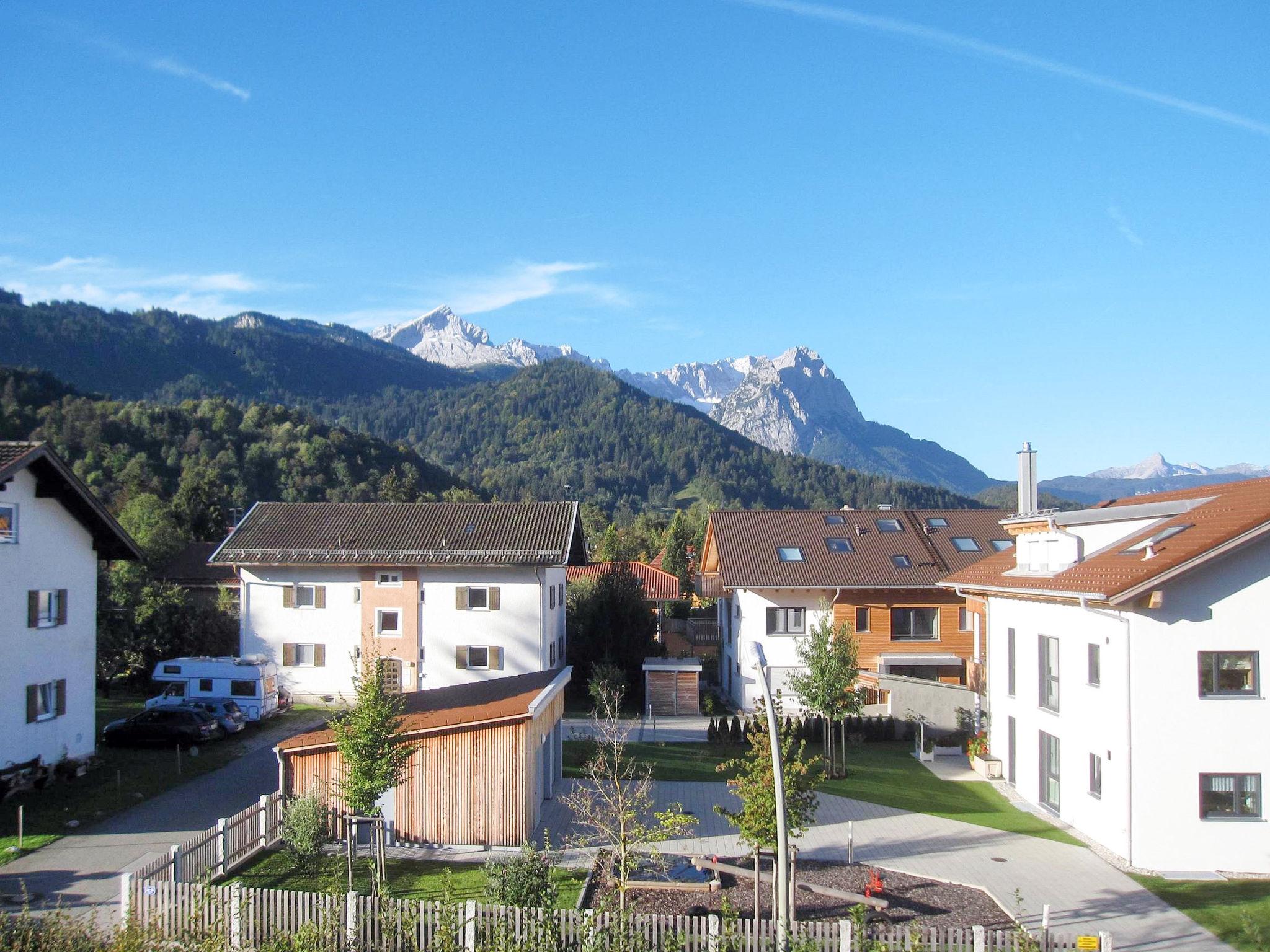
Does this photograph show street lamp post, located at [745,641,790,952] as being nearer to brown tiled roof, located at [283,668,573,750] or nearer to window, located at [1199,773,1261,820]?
brown tiled roof, located at [283,668,573,750]

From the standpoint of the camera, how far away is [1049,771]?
23.0 m

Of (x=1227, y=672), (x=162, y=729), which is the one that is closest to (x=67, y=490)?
(x=162, y=729)

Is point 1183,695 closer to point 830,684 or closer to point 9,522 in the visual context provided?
point 830,684

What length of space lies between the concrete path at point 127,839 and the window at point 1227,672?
65.0 ft

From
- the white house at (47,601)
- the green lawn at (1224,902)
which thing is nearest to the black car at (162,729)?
the white house at (47,601)

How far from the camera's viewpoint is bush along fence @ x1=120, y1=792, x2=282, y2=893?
548 inches

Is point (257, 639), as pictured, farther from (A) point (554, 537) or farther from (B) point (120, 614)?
(A) point (554, 537)

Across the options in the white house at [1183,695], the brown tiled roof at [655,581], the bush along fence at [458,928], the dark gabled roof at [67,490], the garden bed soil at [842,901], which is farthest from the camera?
the brown tiled roof at [655,581]

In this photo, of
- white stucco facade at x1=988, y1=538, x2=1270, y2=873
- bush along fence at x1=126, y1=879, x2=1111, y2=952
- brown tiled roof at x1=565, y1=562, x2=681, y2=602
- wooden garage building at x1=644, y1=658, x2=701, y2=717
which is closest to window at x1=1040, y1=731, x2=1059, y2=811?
white stucco facade at x1=988, y1=538, x2=1270, y2=873

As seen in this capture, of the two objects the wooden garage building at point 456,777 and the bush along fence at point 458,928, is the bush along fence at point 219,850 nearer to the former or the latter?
the bush along fence at point 458,928

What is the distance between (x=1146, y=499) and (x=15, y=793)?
2935cm

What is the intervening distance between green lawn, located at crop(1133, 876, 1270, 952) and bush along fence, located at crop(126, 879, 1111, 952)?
3.67 meters

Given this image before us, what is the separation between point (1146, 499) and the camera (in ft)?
82.4

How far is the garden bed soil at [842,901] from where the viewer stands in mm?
14852
